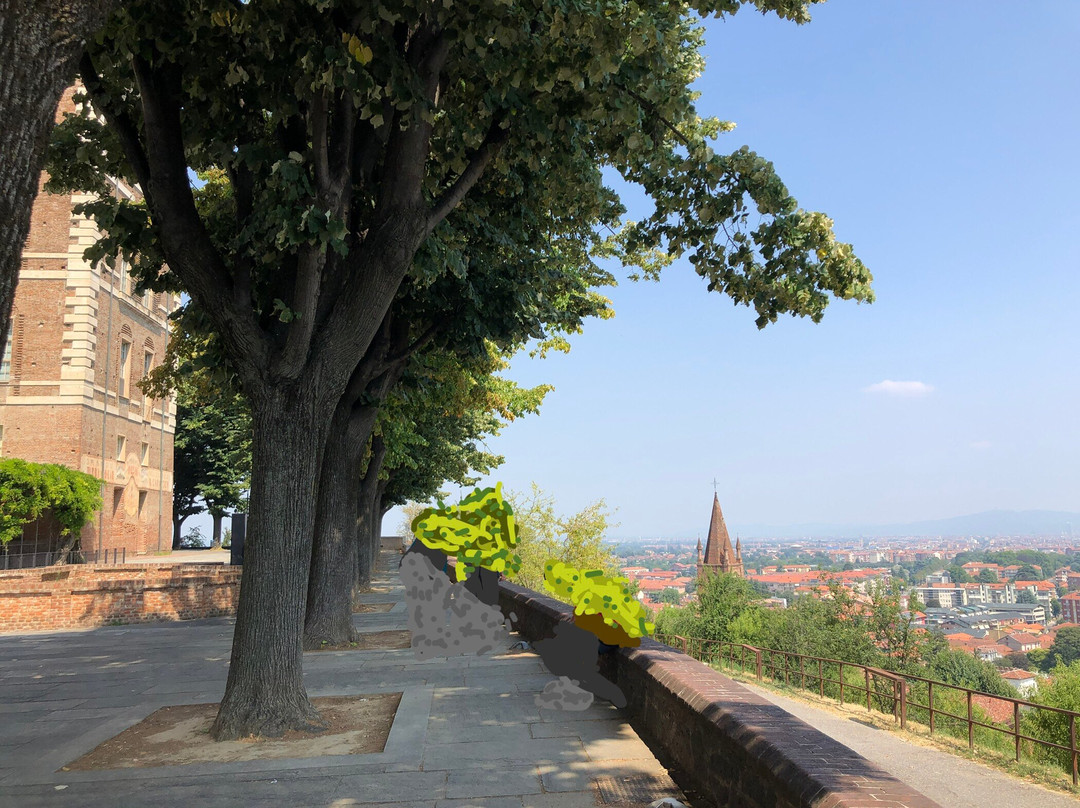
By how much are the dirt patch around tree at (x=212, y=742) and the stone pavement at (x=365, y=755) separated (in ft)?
0.56

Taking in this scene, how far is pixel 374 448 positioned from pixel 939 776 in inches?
541

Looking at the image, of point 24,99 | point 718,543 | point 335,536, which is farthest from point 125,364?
point 718,543

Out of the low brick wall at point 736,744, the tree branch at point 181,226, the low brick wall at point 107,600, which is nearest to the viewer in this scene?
the low brick wall at point 736,744

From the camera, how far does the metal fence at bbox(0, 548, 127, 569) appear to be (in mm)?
26984

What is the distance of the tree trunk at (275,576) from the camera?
7.18 meters

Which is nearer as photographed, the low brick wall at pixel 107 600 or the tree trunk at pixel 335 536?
the tree trunk at pixel 335 536

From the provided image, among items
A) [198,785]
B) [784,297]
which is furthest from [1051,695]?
[198,785]

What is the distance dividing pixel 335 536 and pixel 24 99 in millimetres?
10068

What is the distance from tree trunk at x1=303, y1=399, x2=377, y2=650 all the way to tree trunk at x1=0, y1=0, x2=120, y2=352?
30.0ft

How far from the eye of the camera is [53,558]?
29.5 meters

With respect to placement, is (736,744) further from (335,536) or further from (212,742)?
→ (335,536)

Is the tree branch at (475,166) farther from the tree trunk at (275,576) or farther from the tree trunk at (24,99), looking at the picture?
the tree trunk at (24,99)

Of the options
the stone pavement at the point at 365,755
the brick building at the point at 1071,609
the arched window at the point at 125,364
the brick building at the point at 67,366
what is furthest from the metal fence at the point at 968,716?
the brick building at the point at 1071,609

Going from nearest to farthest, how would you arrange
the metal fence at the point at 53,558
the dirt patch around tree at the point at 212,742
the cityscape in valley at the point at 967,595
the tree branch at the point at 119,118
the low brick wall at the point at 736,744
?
the low brick wall at the point at 736,744, the dirt patch around tree at the point at 212,742, the tree branch at the point at 119,118, the metal fence at the point at 53,558, the cityscape in valley at the point at 967,595
